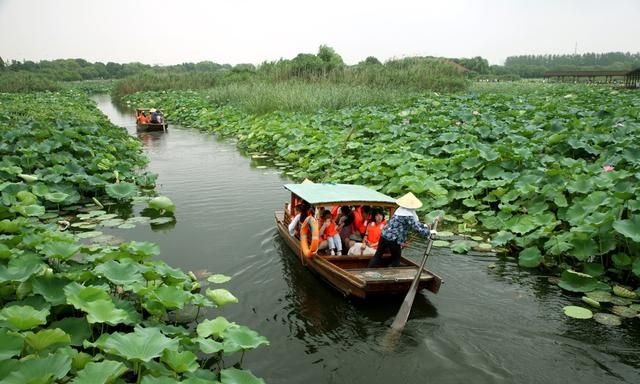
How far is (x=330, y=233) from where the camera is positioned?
659 centimetres

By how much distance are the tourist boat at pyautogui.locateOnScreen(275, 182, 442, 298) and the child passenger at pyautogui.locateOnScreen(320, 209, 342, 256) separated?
16cm

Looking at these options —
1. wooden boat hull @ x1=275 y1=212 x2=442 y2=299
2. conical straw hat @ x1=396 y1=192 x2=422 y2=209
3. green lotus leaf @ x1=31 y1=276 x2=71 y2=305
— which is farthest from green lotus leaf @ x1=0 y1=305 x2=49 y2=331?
conical straw hat @ x1=396 y1=192 x2=422 y2=209

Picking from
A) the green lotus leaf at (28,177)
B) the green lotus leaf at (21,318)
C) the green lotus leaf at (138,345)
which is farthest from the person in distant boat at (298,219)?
the green lotus leaf at (28,177)

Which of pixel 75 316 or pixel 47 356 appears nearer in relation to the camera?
pixel 47 356

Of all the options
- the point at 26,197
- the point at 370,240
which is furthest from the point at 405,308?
the point at 26,197

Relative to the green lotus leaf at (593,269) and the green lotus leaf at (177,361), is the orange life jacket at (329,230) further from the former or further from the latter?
the green lotus leaf at (177,361)

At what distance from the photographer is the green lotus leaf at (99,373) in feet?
8.98

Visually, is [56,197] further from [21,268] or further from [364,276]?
[364,276]

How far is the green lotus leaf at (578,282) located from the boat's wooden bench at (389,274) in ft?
5.74

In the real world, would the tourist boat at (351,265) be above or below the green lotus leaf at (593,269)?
above

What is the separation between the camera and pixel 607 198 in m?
6.30

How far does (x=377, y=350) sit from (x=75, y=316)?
269 cm

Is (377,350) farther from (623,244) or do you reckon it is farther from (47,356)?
(623,244)

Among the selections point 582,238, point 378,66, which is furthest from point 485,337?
point 378,66
